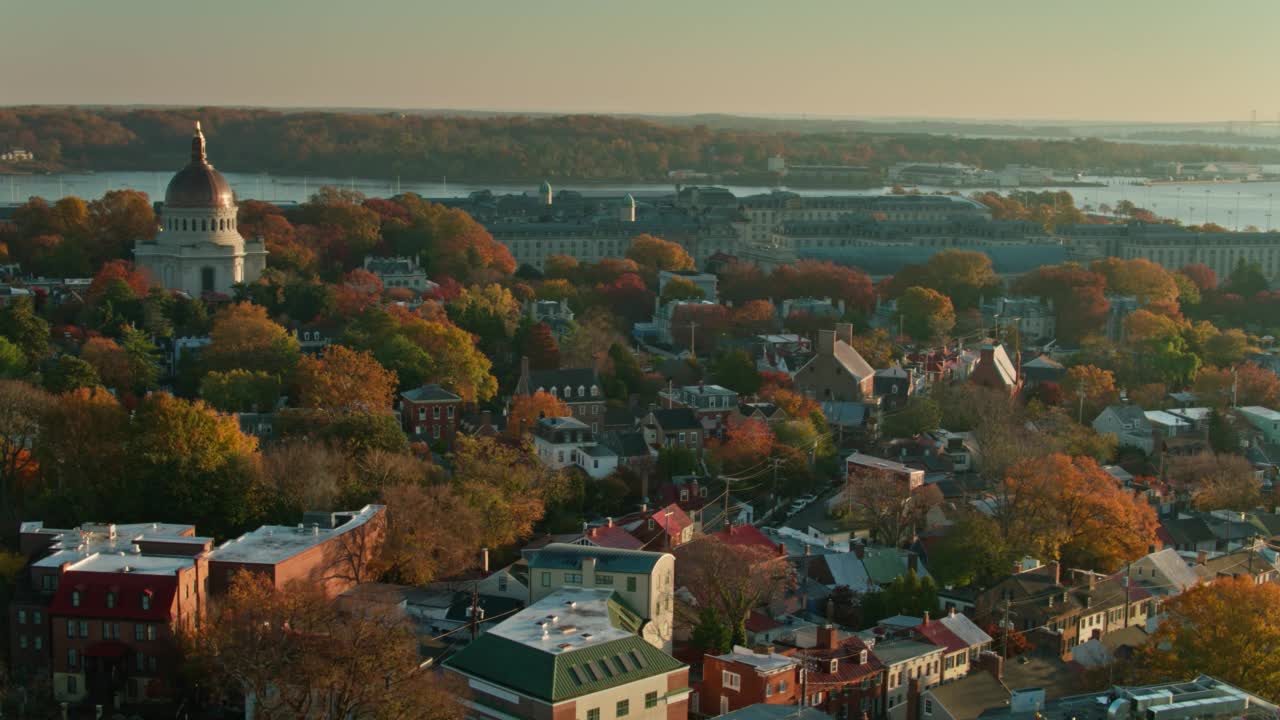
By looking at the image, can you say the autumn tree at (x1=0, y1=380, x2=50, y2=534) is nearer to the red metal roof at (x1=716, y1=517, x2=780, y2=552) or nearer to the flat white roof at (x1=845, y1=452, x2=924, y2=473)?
the red metal roof at (x1=716, y1=517, x2=780, y2=552)

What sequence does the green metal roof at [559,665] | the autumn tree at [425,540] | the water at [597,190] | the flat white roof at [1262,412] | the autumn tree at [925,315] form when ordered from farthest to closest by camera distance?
the water at [597,190] < the autumn tree at [925,315] < the flat white roof at [1262,412] < the autumn tree at [425,540] < the green metal roof at [559,665]

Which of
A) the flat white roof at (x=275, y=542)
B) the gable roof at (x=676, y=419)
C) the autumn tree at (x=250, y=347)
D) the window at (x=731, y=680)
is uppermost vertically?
the autumn tree at (x=250, y=347)

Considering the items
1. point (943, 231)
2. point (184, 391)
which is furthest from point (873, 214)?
point (184, 391)

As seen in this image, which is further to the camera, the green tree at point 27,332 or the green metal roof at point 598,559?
the green tree at point 27,332

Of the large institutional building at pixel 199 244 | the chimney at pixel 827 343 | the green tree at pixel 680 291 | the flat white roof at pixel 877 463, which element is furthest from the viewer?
the green tree at pixel 680 291

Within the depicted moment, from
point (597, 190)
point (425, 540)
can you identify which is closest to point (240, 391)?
point (425, 540)

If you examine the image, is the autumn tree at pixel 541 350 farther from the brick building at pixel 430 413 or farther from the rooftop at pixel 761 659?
the rooftop at pixel 761 659

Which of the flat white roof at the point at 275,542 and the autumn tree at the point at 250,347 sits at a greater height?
the autumn tree at the point at 250,347

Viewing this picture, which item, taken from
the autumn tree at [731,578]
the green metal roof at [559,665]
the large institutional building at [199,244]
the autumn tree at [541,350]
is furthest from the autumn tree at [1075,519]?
the large institutional building at [199,244]
